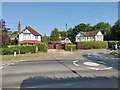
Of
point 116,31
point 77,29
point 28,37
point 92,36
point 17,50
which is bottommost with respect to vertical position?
point 17,50

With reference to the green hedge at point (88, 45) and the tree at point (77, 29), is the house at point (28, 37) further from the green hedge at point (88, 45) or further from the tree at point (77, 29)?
the tree at point (77, 29)

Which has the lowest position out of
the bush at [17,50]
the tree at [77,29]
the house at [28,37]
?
the bush at [17,50]

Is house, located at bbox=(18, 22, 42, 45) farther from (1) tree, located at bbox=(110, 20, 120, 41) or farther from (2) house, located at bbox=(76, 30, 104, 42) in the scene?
(2) house, located at bbox=(76, 30, 104, 42)

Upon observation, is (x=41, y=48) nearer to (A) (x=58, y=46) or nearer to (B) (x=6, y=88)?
(A) (x=58, y=46)

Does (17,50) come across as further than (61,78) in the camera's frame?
Yes

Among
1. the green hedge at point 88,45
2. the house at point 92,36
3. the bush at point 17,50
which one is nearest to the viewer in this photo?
the bush at point 17,50

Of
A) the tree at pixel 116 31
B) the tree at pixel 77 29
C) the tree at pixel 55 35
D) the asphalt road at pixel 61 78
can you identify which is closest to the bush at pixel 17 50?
the asphalt road at pixel 61 78

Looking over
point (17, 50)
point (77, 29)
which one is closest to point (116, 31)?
point (77, 29)

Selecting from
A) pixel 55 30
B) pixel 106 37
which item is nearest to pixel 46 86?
pixel 106 37

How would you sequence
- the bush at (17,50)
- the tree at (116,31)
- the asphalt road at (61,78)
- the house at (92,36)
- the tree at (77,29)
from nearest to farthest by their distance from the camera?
the asphalt road at (61,78) → the bush at (17,50) → the tree at (116,31) → the house at (92,36) → the tree at (77,29)

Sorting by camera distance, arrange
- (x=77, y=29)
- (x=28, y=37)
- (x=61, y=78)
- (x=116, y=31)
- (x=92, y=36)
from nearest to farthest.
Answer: (x=61, y=78) → (x=116, y=31) → (x=28, y=37) → (x=92, y=36) → (x=77, y=29)

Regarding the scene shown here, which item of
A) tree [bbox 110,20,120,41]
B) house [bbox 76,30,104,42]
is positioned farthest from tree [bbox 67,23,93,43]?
tree [bbox 110,20,120,41]

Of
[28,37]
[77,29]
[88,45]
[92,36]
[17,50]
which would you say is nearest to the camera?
[17,50]

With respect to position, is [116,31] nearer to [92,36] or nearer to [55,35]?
[92,36]
